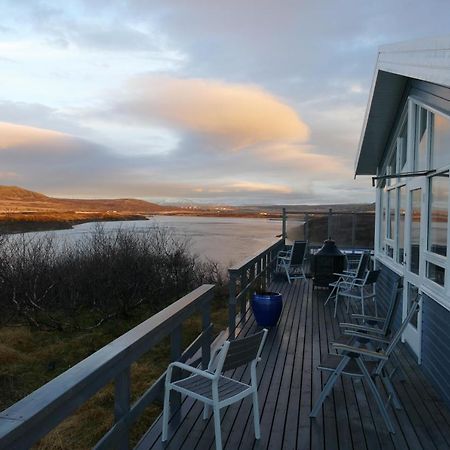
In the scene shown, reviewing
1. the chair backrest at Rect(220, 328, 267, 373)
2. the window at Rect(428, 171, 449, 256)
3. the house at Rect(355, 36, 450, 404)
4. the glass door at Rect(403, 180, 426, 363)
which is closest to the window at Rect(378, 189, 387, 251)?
the house at Rect(355, 36, 450, 404)

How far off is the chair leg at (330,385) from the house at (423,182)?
0.94 m

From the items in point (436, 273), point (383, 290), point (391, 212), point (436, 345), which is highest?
point (391, 212)

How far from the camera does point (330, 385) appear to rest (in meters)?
2.99

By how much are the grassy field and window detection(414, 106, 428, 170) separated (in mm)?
4163

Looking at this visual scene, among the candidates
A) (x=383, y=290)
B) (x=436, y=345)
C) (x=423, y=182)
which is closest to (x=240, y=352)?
(x=436, y=345)

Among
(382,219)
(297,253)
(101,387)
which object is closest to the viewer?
Result: (101,387)

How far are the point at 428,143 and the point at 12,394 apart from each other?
6624mm

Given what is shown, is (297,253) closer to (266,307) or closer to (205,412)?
(266,307)

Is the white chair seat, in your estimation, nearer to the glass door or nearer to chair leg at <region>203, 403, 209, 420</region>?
chair leg at <region>203, 403, 209, 420</region>

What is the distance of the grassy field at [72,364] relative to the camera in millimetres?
4754

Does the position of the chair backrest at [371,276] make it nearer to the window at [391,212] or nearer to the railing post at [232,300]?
the window at [391,212]

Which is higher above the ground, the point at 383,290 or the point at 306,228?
the point at 306,228

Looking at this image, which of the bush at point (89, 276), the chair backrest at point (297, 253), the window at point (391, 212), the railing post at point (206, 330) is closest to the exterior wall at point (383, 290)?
the window at point (391, 212)

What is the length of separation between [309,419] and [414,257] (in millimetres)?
2399
